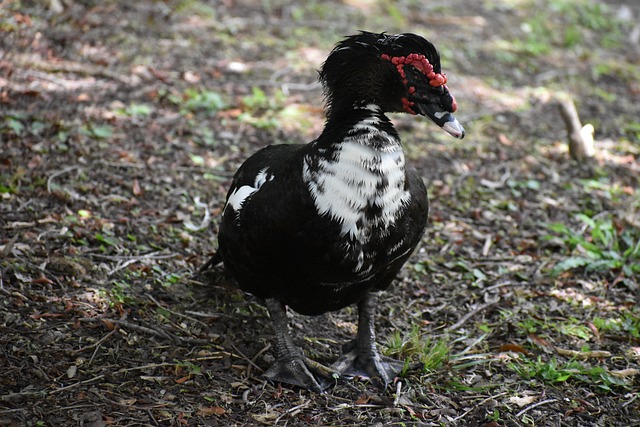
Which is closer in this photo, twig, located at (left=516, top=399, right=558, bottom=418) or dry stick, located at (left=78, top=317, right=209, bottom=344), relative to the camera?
twig, located at (left=516, top=399, right=558, bottom=418)

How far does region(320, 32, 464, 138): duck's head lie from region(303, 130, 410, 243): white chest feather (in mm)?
174

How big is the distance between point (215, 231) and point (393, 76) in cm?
231

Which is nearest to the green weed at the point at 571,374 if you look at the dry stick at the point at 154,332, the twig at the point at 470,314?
the twig at the point at 470,314

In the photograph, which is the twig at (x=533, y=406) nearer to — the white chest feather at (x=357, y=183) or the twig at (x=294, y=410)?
the twig at (x=294, y=410)

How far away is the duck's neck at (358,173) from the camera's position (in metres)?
3.45

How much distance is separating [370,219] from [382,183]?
18cm

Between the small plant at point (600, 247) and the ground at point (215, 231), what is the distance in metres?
0.02

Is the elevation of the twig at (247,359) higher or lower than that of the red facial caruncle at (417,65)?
lower

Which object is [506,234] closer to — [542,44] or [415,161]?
[415,161]

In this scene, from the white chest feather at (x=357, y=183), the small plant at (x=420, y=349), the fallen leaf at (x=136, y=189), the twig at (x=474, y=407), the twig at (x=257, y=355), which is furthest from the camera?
the fallen leaf at (x=136, y=189)

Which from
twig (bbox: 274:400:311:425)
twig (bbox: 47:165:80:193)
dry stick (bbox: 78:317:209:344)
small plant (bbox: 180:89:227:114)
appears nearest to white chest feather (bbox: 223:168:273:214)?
dry stick (bbox: 78:317:209:344)

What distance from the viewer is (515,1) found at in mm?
11930

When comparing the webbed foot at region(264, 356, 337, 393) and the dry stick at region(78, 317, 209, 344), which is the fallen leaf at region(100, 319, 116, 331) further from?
the webbed foot at region(264, 356, 337, 393)

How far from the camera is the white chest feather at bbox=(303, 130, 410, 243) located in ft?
11.3
